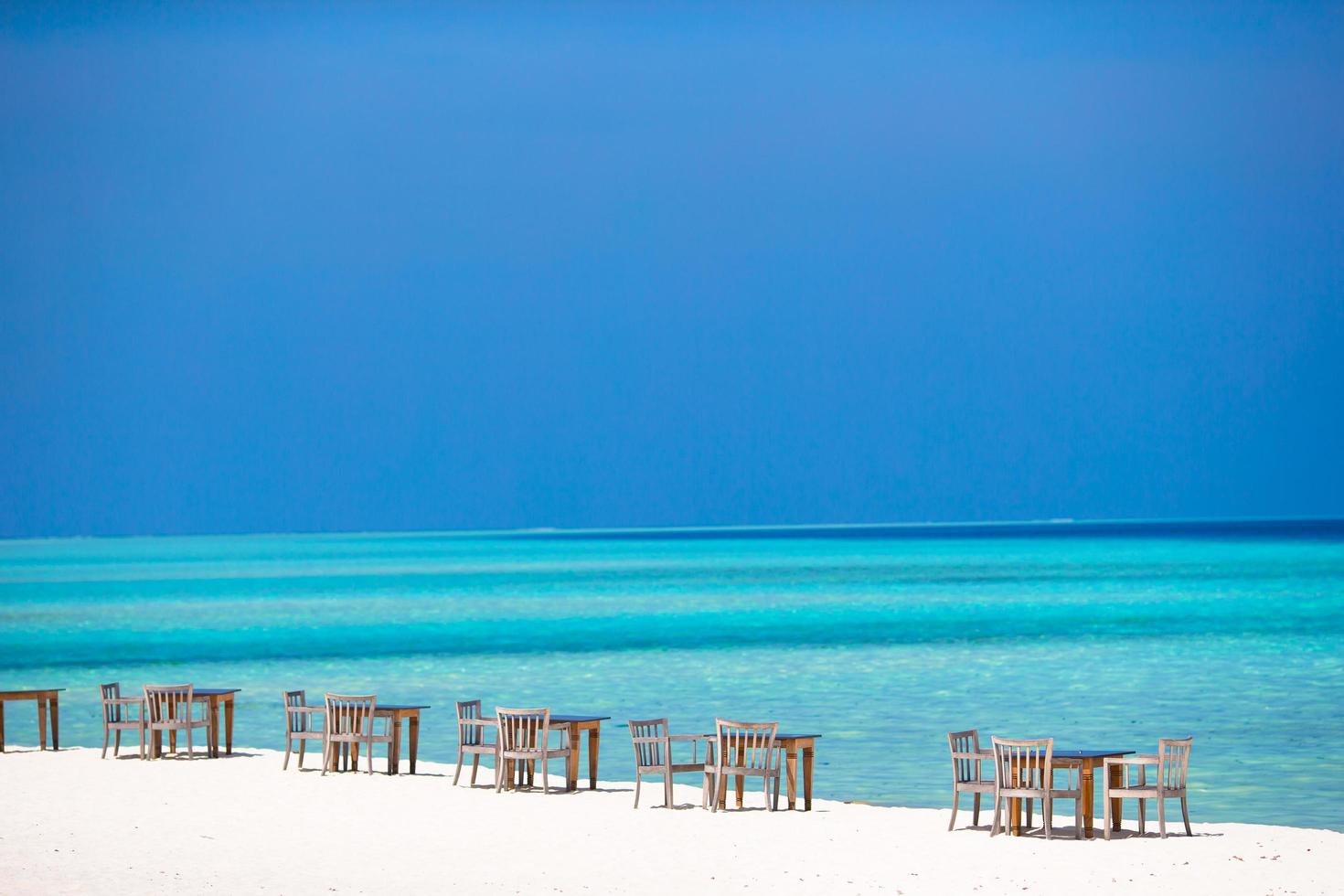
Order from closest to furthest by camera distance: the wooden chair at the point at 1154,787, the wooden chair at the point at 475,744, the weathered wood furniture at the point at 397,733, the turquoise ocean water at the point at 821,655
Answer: the wooden chair at the point at 1154,787 → the wooden chair at the point at 475,744 → the weathered wood furniture at the point at 397,733 → the turquoise ocean water at the point at 821,655

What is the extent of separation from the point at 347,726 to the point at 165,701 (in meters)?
2.46

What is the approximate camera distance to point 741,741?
1494cm

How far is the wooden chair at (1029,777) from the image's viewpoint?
13016 millimetres

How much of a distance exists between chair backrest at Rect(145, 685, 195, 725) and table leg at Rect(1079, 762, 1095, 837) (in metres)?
9.25

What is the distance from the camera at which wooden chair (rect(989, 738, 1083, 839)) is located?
512 inches

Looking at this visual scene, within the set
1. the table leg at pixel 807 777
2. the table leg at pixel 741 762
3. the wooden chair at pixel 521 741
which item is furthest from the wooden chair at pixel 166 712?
the table leg at pixel 807 777

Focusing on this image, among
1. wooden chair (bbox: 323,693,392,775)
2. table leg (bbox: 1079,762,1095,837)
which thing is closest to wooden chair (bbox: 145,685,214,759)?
wooden chair (bbox: 323,693,392,775)

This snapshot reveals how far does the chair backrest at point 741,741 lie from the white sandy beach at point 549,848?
1.57ft

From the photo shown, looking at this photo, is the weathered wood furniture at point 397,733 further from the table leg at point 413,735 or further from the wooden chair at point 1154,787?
the wooden chair at point 1154,787

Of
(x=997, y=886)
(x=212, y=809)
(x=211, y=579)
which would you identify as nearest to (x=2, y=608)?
(x=211, y=579)

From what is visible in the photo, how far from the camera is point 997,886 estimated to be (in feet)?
37.9

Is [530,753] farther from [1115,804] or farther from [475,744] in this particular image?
[1115,804]

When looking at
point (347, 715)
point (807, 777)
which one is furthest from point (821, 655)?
point (807, 777)

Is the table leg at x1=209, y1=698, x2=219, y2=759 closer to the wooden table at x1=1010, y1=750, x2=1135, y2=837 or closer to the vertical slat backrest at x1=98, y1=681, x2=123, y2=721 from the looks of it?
the vertical slat backrest at x1=98, y1=681, x2=123, y2=721
